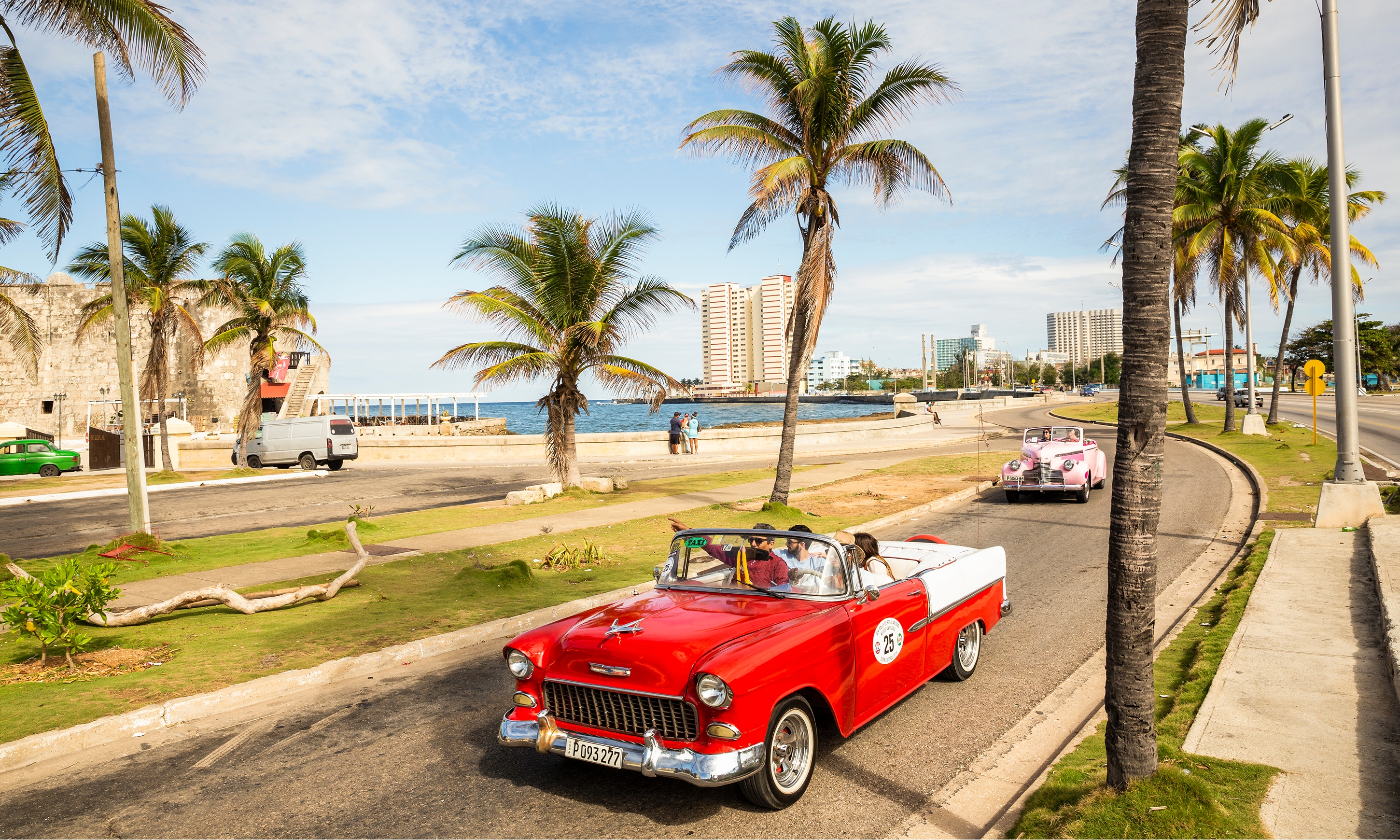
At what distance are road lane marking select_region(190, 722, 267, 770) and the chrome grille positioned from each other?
2477 millimetres

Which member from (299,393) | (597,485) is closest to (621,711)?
(597,485)

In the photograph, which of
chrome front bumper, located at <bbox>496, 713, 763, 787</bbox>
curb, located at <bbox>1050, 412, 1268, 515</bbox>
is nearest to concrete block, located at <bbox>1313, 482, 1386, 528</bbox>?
curb, located at <bbox>1050, 412, 1268, 515</bbox>

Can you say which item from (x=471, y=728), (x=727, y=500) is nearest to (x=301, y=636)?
(x=471, y=728)

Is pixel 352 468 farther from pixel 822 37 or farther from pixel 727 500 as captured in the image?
pixel 822 37

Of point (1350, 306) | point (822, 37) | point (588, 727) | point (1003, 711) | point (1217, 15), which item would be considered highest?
point (822, 37)

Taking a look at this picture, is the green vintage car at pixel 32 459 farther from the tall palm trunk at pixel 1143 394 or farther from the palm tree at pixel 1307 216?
the palm tree at pixel 1307 216

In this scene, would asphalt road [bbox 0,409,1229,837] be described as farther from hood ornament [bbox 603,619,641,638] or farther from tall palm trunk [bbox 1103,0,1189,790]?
tall palm trunk [bbox 1103,0,1189,790]

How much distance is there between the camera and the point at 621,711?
4359mm

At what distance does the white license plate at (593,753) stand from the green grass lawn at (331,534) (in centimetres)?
874

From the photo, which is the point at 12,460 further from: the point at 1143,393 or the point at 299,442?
the point at 1143,393

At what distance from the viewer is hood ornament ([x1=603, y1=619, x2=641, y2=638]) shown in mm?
4586

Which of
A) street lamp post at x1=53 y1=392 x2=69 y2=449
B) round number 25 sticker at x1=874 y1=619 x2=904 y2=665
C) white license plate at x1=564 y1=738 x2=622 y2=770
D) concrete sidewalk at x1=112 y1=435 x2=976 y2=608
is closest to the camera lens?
white license plate at x1=564 y1=738 x2=622 y2=770

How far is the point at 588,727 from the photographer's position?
14.6ft

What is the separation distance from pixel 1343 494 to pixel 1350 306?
9.22ft
